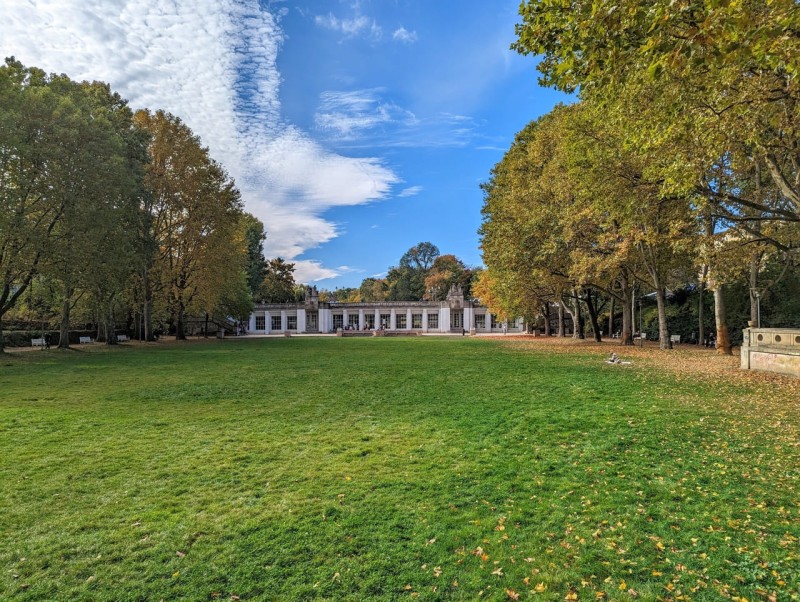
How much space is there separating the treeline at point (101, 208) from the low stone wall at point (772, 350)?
85.7 ft

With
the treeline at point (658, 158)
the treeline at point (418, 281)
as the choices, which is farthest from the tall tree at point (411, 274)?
the treeline at point (658, 158)

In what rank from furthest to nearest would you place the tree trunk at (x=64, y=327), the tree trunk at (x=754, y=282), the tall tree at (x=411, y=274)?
the tall tree at (x=411, y=274)
the tree trunk at (x=64, y=327)
the tree trunk at (x=754, y=282)

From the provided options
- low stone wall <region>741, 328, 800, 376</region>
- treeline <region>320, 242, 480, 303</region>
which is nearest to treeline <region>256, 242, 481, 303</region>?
treeline <region>320, 242, 480, 303</region>

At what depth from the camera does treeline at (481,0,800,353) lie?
181 inches

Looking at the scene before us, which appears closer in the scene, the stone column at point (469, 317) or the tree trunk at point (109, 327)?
the tree trunk at point (109, 327)

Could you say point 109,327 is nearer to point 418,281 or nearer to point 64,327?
point 64,327

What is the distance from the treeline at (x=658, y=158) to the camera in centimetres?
461

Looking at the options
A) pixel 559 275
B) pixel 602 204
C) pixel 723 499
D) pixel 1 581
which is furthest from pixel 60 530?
pixel 559 275

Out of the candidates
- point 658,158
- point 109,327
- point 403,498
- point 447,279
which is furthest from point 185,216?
point 447,279

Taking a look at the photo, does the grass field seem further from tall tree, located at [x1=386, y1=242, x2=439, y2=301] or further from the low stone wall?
tall tree, located at [x1=386, y1=242, x2=439, y2=301]

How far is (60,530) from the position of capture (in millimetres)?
3906

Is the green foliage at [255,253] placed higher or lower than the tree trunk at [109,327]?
higher

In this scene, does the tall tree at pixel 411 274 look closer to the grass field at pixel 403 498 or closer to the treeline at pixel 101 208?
the treeline at pixel 101 208

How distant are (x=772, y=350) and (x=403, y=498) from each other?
14.0 m
